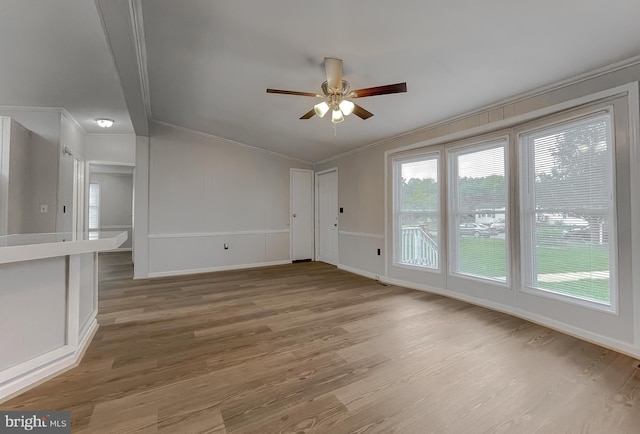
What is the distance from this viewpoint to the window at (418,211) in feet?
13.2

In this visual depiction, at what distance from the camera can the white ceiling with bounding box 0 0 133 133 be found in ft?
7.66

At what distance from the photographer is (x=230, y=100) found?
3775mm

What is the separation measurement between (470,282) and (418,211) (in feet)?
4.05

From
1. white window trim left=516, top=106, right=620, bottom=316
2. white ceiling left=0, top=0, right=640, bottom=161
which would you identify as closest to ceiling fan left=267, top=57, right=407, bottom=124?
white ceiling left=0, top=0, right=640, bottom=161

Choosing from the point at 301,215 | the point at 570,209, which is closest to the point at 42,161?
the point at 301,215

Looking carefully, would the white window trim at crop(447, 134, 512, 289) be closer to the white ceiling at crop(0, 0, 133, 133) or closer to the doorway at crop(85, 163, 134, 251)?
the white ceiling at crop(0, 0, 133, 133)

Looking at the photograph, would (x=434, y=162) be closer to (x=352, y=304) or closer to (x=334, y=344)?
(x=352, y=304)

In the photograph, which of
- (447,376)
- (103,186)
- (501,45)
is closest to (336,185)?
(501,45)

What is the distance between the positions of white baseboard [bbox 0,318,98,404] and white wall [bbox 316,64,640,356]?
3.91m

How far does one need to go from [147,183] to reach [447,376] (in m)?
5.07

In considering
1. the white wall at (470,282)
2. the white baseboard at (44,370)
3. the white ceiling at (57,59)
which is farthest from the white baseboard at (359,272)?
the white ceiling at (57,59)

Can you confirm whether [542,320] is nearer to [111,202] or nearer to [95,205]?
[111,202]

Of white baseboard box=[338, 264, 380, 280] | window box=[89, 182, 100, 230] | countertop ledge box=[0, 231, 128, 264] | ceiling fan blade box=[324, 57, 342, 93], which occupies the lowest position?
white baseboard box=[338, 264, 380, 280]

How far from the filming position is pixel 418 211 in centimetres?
422
